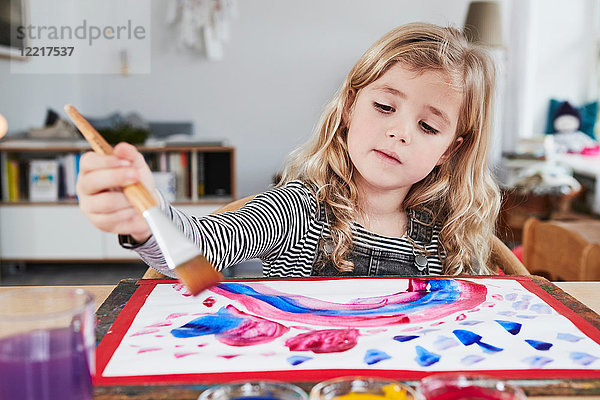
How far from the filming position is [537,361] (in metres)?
0.60

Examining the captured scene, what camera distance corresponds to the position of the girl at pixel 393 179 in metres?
1.07

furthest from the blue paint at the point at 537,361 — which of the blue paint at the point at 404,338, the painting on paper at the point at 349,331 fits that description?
the blue paint at the point at 404,338

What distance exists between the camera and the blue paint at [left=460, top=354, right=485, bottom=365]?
0.60 m

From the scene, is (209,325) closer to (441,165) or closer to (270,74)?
(441,165)

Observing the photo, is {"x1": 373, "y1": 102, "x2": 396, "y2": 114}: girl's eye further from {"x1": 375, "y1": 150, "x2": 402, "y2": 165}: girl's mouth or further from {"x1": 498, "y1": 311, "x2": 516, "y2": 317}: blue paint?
{"x1": 498, "y1": 311, "x2": 516, "y2": 317}: blue paint

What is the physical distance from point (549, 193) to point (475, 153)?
9.08ft

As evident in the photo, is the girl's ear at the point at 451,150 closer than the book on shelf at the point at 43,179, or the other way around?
the girl's ear at the point at 451,150

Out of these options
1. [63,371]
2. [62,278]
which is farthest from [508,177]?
[63,371]

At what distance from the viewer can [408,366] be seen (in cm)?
58

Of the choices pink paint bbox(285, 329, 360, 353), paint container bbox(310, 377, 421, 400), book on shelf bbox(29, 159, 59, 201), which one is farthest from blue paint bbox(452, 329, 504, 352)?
book on shelf bbox(29, 159, 59, 201)

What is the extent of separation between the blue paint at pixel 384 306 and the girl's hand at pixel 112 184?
0.22 metres

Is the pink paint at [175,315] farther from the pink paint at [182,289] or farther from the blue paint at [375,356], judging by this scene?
the blue paint at [375,356]

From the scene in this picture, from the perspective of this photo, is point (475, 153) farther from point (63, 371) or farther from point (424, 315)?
point (63, 371)

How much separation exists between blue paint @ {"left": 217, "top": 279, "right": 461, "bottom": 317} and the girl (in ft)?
0.30
